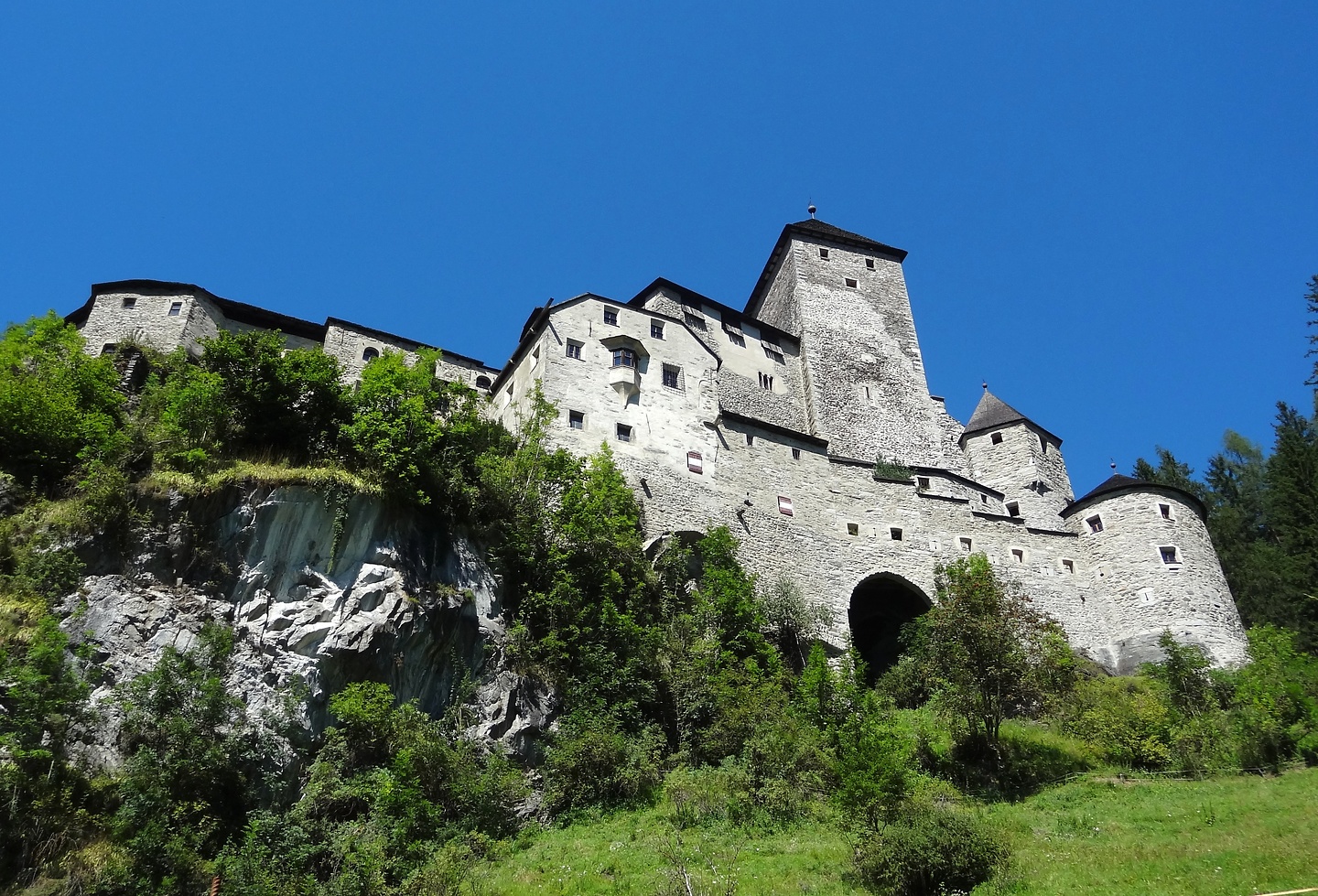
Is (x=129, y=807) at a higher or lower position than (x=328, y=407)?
lower

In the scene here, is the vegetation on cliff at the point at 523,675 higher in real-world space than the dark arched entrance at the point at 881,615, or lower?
lower

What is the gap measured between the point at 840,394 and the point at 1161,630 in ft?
52.1

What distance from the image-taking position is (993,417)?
41094 millimetres

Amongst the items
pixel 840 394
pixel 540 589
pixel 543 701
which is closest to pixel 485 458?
pixel 540 589

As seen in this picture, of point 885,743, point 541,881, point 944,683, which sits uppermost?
point 944,683

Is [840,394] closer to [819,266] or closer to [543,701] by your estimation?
[819,266]

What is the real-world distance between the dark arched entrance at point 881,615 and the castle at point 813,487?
66mm

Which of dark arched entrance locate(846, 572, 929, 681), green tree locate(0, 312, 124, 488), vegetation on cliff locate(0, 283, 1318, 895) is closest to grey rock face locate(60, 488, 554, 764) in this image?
vegetation on cliff locate(0, 283, 1318, 895)

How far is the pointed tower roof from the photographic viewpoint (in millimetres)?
40219

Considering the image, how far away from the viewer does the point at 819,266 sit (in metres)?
47.1

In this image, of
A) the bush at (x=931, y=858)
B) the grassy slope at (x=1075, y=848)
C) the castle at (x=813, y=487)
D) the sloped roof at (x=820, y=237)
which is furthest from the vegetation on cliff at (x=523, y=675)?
the sloped roof at (x=820, y=237)

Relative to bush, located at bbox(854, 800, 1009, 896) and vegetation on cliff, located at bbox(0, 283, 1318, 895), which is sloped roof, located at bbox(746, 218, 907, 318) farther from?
bush, located at bbox(854, 800, 1009, 896)

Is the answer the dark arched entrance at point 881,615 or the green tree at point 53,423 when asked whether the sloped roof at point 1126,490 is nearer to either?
the dark arched entrance at point 881,615

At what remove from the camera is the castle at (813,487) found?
3038cm
